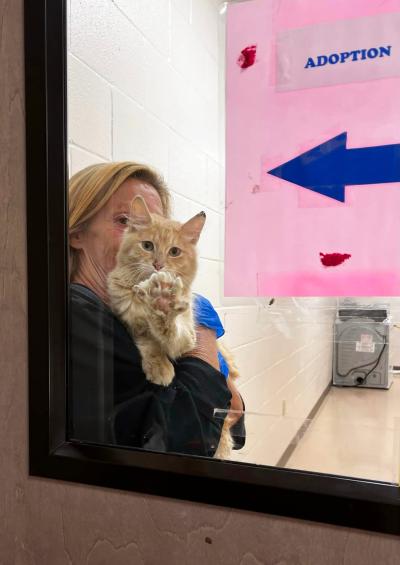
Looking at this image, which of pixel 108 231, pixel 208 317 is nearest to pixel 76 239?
pixel 108 231

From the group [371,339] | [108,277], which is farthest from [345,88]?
[108,277]

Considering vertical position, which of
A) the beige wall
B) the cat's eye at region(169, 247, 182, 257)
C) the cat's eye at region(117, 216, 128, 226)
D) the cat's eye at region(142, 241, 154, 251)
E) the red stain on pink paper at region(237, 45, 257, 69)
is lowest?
the beige wall

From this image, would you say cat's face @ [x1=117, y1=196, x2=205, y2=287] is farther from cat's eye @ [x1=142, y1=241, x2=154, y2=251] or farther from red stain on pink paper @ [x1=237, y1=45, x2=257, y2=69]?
red stain on pink paper @ [x1=237, y1=45, x2=257, y2=69]

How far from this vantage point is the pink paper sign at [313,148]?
65cm

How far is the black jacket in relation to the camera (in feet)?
2.60

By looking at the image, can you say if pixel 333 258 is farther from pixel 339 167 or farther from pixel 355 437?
pixel 355 437

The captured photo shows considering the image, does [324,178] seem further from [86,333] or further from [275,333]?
[86,333]

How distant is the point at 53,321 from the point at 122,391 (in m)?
0.19

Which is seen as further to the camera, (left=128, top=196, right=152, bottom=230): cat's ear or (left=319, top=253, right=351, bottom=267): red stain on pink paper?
(left=128, top=196, right=152, bottom=230): cat's ear

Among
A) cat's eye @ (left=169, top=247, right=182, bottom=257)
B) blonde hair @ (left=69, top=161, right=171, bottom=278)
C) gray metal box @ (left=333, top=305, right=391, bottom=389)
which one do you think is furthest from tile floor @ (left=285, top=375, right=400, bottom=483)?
blonde hair @ (left=69, top=161, right=171, bottom=278)

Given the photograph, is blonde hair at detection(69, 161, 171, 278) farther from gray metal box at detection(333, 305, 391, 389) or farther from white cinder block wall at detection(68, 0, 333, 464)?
gray metal box at detection(333, 305, 391, 389)

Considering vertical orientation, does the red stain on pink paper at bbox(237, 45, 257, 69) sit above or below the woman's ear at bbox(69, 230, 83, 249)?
above

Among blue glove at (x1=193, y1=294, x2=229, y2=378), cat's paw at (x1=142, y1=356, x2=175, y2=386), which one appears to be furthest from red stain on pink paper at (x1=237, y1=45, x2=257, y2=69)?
cat's paw at (x1=142, y1=356, x2=175, y2=386)

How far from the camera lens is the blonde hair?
0.82 metres
